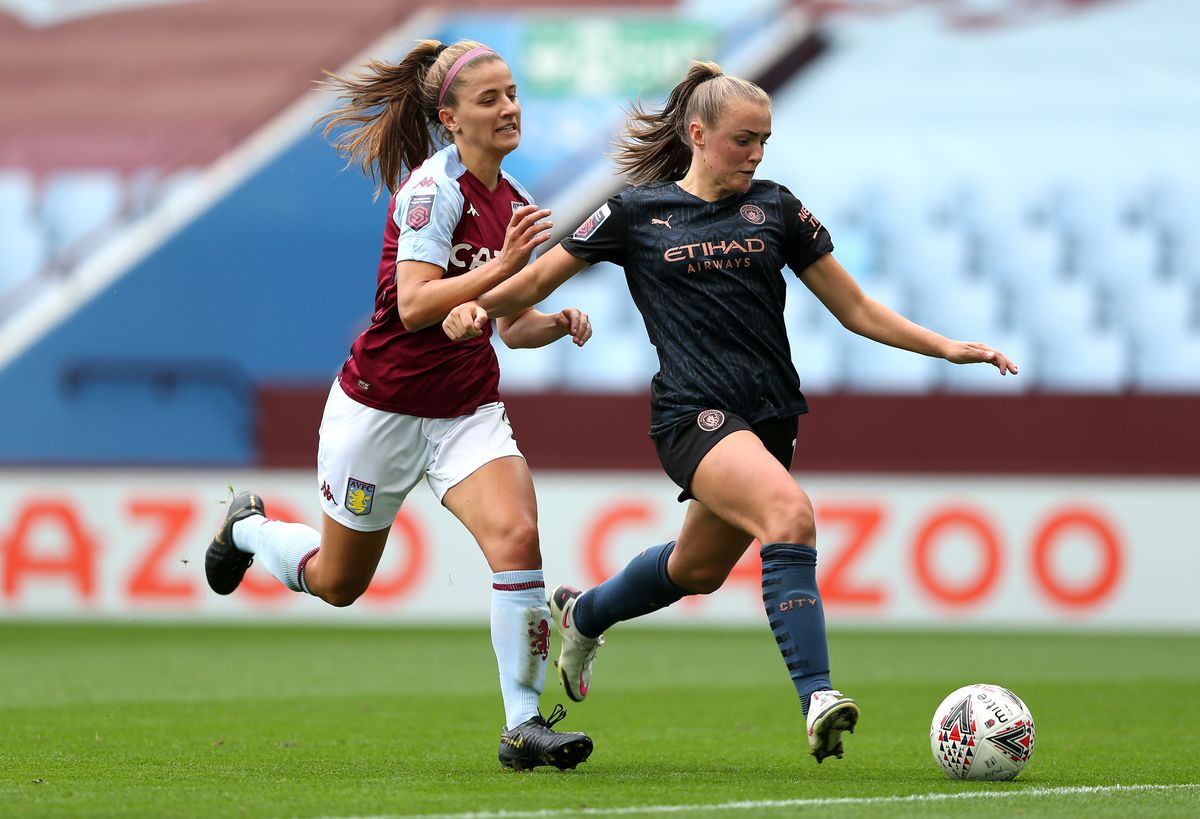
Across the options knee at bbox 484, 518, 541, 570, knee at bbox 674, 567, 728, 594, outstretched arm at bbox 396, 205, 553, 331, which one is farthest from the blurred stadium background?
outstretched arm at bbox 396, 205, 553, 331

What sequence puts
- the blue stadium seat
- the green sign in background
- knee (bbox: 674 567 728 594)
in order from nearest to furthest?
knee (bbox: 674 567 728 594) < the blue stadium seat < the green sign in background

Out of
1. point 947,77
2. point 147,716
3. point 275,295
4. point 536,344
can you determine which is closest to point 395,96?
point 536,344

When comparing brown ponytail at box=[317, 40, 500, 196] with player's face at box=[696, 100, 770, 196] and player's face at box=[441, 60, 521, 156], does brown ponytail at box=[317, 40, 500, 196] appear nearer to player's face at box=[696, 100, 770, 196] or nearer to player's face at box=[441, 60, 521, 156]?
player's face at box=[441, 60, 521, 156]

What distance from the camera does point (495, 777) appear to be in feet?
17.5

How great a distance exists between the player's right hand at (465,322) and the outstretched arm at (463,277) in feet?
0.45

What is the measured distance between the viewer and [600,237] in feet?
18.5

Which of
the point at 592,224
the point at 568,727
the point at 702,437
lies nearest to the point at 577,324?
the point at 592,224

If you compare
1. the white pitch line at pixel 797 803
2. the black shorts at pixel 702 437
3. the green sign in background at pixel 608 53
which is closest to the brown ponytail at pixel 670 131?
the black shorts at pixel 702 437

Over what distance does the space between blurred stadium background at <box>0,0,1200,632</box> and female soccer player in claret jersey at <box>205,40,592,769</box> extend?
5.43 meters

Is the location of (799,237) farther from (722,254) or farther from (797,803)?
(797,803)

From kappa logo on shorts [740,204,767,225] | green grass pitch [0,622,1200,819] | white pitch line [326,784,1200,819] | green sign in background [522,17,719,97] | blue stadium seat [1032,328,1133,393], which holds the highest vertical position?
green sign in background [522,17,719,97]

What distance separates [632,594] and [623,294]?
1091 cm

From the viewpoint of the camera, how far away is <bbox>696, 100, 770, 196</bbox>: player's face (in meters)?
5.52

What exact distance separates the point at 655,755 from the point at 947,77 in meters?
14.7
